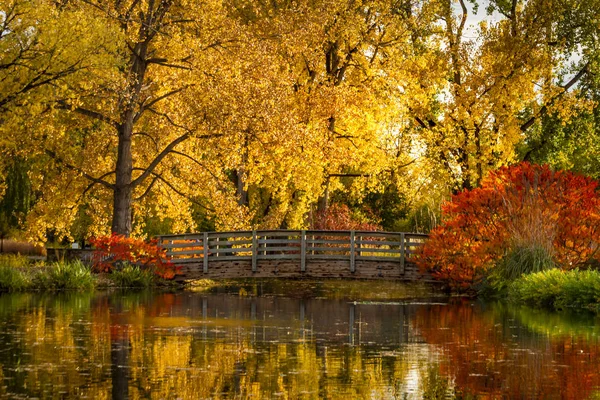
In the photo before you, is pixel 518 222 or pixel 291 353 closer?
pixel 291 353

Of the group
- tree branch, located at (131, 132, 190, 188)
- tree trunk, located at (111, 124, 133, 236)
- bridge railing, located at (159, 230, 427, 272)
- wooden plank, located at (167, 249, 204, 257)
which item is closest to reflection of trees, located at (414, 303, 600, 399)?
bridge railing, located at (159, 230, 427, 272)

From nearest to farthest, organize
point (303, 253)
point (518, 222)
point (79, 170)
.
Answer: point (518, 222)
point (303, 253)
point (79, 170)

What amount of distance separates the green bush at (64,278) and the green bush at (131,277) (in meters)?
1.30

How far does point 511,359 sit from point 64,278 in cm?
1976

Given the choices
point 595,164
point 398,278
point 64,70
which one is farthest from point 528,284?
point 595,164

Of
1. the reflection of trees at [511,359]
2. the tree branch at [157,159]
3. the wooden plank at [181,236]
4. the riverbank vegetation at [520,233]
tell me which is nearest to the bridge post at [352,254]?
the riverbank vegetation at [520,233]

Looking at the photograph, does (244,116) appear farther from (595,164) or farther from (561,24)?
(595,164)

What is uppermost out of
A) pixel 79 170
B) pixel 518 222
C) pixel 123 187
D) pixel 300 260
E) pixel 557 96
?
pixel 557 96

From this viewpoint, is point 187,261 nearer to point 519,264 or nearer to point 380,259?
point 380,259

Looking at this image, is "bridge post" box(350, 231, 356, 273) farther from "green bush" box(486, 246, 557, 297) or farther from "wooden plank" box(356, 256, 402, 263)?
"green bush" box(486, 246, 557, 297)

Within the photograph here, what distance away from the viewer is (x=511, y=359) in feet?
46.7

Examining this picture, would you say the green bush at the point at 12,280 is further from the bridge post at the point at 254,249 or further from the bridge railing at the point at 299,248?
the bridge post at the point at 254,249

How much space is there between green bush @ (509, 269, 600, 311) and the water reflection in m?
1.17

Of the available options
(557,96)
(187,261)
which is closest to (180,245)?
(187,261)
